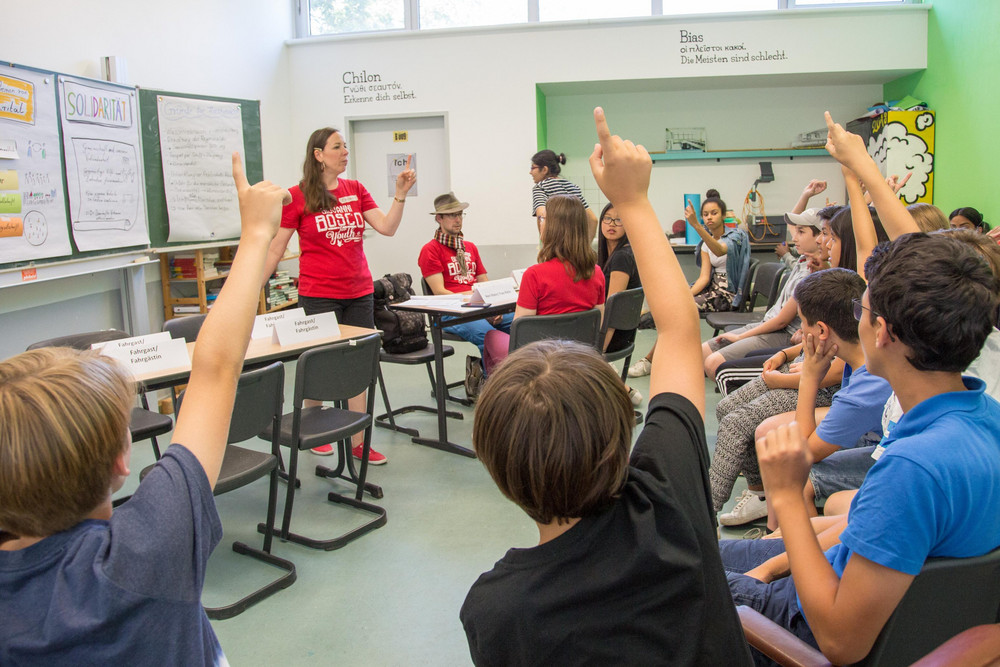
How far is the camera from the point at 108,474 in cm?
81

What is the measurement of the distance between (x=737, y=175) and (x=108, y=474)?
767 cm

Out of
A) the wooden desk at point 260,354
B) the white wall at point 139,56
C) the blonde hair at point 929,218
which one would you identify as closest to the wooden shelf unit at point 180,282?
the white wall at point 139,56

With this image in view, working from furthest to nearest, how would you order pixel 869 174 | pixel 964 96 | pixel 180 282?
1. pixel 964 96
2. pixel 180 282
3. pixel 869 174

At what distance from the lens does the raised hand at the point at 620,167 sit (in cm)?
100

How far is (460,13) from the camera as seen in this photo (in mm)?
7234

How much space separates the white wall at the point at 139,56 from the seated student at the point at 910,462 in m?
4.05

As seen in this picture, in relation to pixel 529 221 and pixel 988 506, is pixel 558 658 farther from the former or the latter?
pixel 529 221

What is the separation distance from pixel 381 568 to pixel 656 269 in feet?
6.36

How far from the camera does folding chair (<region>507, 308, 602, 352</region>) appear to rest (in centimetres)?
332

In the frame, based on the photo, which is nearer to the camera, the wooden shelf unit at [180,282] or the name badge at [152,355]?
the name badge at [152,355]

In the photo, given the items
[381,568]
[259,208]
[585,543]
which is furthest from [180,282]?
[585,543]

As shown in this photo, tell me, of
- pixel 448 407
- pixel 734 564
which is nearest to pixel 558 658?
pixel 734 564

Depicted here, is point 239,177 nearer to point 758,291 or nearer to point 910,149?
point 758,291

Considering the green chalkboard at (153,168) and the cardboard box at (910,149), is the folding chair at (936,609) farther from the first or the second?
the cardboard box at (910,149)
